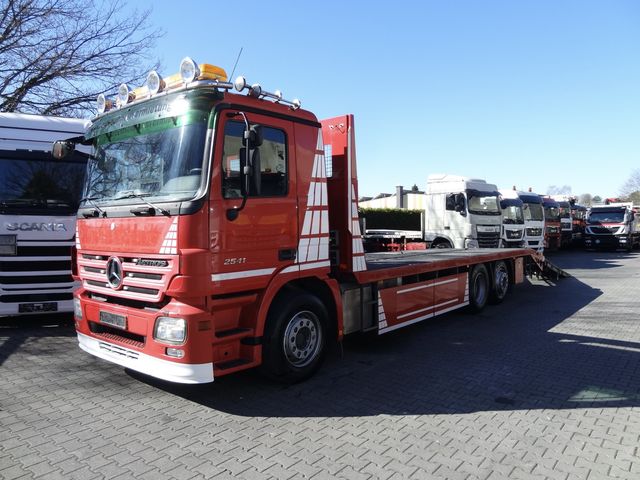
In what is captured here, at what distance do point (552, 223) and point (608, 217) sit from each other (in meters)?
6.35

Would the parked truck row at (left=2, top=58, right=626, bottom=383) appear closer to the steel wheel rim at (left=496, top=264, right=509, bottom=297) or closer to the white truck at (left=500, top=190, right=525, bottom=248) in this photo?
the steel wheel rim at (left=496, top=264, right=509, bottom=297)

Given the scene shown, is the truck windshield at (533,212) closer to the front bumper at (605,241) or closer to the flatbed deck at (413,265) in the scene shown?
the flatbed deck at (413,265)

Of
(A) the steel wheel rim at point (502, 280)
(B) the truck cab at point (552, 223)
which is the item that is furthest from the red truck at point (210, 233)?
(B) the truck cab at point (552, 223)

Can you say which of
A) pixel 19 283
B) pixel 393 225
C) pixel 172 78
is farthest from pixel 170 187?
pixel 393 225

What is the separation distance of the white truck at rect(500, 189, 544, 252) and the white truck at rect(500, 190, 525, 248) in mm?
434

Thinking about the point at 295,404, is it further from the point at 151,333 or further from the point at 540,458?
the point at 540,458

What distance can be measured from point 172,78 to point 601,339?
708cm

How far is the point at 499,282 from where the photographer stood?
10188mm

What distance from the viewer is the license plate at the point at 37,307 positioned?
278 inches

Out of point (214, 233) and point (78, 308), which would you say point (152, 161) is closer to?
point (214, 233)

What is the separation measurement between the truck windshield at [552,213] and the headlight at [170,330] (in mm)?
23333

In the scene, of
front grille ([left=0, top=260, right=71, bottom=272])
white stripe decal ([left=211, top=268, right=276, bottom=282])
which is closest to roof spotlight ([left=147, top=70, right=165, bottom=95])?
white stripe decal ([left=211, top=268, right=276, bottom=282])

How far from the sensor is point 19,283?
7.04 meters

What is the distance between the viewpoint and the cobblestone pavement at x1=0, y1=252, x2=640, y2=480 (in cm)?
343
